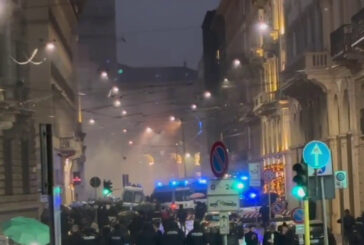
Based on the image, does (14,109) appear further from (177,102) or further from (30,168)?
(177,102)

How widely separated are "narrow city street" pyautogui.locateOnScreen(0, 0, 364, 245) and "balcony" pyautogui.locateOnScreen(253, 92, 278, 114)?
23 centimetres

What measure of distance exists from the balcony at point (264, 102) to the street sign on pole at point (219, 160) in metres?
30.5

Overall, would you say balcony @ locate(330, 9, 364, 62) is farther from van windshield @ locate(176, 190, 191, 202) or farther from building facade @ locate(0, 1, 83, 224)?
van windshield @ locate(176, 190, 191, 202)

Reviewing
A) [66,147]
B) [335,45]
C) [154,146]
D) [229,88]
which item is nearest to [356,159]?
[335,45]

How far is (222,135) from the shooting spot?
72125mm

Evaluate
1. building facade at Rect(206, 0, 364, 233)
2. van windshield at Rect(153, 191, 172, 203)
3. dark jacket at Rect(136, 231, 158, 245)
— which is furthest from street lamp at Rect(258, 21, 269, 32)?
dark jacket at Rect(136, 231, 158, 245)

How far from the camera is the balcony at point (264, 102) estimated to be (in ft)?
145

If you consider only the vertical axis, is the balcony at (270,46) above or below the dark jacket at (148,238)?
above

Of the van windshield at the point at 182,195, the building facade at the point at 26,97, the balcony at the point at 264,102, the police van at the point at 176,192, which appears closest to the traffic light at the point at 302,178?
the building facade at the point at 26,97

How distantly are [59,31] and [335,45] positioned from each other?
84.9 feet

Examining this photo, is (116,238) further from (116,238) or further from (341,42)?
(341,42)

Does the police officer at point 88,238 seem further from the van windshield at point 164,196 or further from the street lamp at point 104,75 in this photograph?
the street lamp at point 104,75

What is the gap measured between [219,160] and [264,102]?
33818 mm

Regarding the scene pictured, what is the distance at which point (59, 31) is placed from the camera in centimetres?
4903
